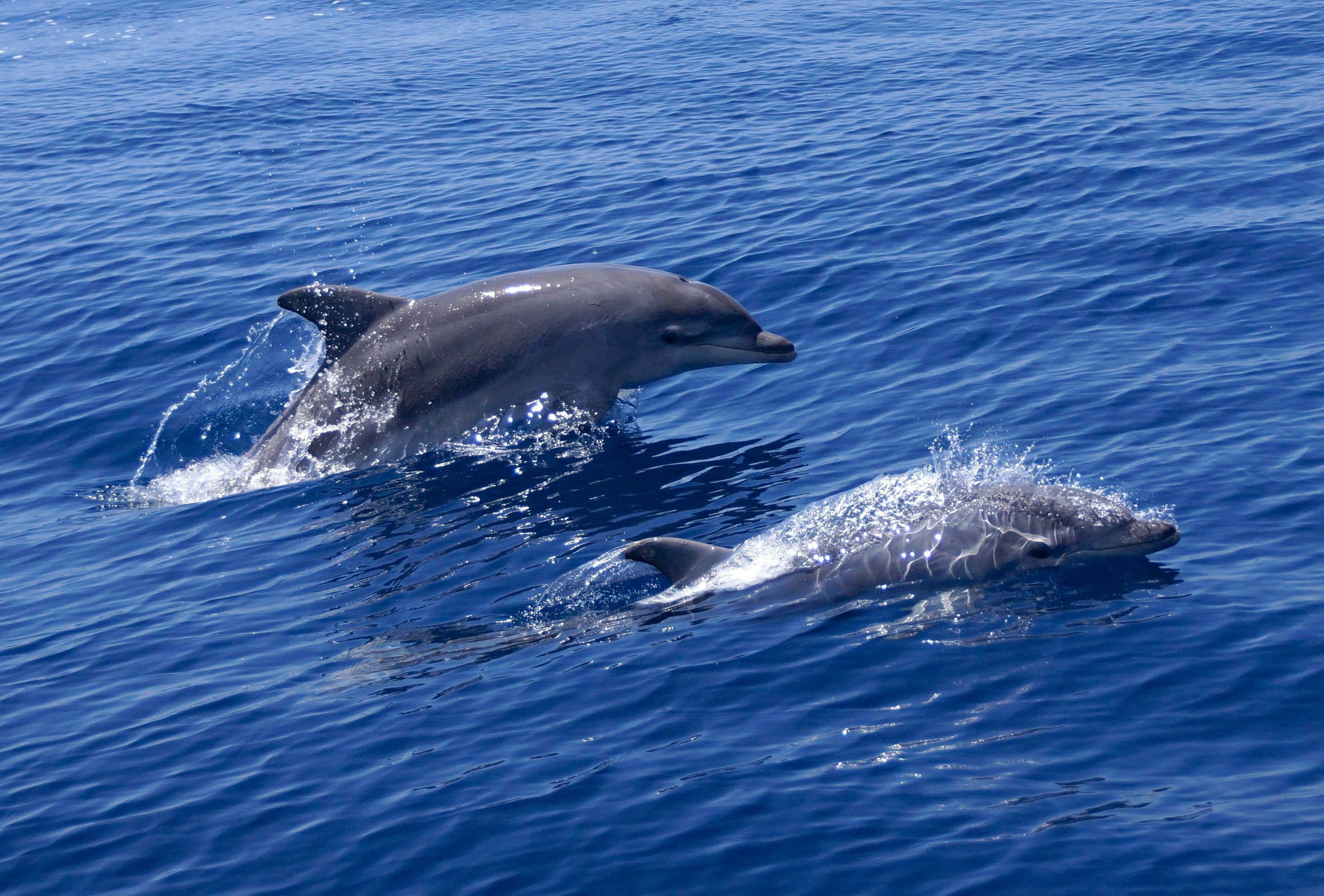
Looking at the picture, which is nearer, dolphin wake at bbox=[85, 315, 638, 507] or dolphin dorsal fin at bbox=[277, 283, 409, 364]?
dolphin dorsal fin at bbox=[277, 283, 409, 364]

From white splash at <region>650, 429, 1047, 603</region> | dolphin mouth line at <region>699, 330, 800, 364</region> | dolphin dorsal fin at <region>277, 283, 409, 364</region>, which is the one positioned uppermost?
dolphin dorsal fin at <region>277, 283, 409, 364</region>

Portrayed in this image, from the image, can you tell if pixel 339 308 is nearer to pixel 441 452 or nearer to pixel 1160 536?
pixel 441 452

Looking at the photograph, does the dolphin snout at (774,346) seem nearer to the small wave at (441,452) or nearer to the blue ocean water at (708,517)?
the blue ocean water at (708,517)

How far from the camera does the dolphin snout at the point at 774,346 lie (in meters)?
14.7

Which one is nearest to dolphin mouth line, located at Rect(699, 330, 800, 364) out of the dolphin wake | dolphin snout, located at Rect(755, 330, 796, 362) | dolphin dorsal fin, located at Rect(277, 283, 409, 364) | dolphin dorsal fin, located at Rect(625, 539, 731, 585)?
dolphin snout, located at Rect(755, 330, 796, 362)

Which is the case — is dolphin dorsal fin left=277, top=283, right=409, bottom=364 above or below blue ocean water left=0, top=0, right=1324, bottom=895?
above

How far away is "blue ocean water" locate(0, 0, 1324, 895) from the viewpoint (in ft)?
26.5

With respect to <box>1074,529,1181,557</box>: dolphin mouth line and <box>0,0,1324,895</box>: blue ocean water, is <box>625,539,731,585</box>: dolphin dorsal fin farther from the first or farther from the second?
<box>1074,529,1181,557</box>: dolphin mouth line

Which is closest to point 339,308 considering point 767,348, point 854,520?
point 767,348

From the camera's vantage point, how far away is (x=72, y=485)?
15.0 metres

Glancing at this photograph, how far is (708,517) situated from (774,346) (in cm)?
279

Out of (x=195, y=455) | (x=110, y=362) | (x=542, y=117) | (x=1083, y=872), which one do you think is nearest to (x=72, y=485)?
(x=195, y=455)

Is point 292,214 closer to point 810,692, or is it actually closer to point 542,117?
point 542,117

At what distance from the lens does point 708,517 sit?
12523mm
